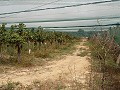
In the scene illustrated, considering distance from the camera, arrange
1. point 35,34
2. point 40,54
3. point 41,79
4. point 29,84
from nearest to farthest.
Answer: point 29,84, point 41,79, point 40,54, point 35,34

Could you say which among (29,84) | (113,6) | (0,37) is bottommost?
(29,84)

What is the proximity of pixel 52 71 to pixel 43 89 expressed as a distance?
6339 millimetres

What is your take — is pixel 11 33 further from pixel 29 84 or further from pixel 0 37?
pixel 29 84

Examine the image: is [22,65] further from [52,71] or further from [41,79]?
[41,79]

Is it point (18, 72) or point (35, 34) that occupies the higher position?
point (35, 34)

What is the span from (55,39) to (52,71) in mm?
27526

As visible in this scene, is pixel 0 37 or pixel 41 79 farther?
pixel 0 37

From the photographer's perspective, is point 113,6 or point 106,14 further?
point 106,14

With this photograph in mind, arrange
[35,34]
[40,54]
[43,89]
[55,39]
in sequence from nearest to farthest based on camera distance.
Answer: [43,89] → [40,54] → [35,34] → [55,39]

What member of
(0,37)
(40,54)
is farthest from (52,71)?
(40,54)

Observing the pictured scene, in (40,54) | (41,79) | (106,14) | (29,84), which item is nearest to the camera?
(29,84)

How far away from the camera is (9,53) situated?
2986cm

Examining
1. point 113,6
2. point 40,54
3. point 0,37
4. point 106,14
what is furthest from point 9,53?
point 113,6

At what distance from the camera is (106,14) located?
19.8 metres
